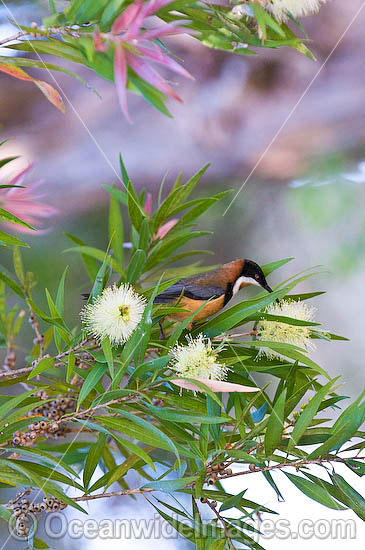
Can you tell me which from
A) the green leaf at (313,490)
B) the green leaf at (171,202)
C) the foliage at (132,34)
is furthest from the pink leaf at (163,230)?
the green leaf at (313,490)

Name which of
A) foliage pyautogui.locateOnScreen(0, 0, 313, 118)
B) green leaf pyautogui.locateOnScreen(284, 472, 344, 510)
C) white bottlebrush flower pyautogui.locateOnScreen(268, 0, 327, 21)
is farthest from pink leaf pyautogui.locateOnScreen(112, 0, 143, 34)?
green leaf pyautogui.locateOnScreen(284, 472, 344, 510)

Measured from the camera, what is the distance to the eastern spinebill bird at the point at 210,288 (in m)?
0.41

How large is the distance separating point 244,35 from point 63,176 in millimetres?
215

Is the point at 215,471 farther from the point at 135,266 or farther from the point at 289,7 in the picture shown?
the point at 289,7

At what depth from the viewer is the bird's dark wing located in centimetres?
41

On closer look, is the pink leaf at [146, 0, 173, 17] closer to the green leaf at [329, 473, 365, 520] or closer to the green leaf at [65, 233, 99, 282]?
the green leaf at [65, 233, 99, 282]

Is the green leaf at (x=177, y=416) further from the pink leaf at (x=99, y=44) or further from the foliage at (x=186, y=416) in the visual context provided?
the pink leaf at (x=99, y=44)

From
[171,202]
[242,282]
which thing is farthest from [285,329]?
[171,202]

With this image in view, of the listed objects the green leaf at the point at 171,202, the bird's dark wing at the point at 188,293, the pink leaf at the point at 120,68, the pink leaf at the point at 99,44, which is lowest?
the bird's dark wing at the point at 188,293

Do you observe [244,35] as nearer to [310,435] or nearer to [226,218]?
[226,218]

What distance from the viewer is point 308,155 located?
0.54 m

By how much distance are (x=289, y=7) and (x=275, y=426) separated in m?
0.32

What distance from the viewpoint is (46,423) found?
0.40m

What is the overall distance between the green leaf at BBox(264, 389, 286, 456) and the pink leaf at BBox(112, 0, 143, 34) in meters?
0.27
